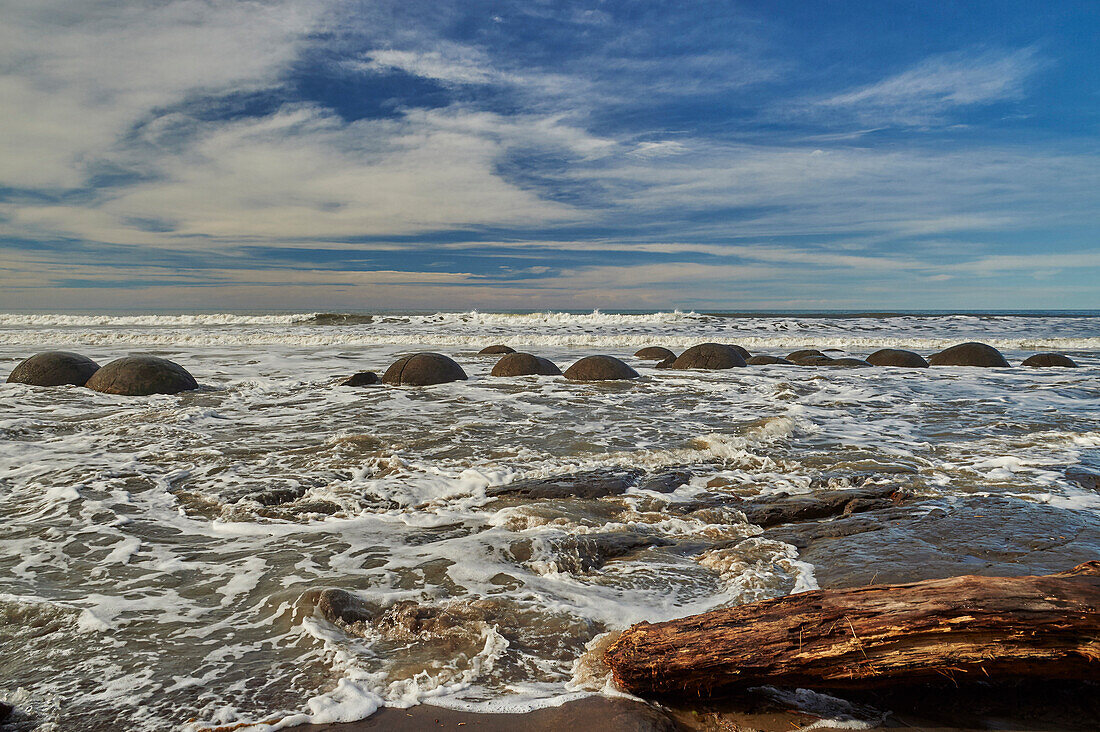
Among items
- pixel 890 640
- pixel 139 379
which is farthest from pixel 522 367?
pixel 890 640

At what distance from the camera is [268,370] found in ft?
41.5

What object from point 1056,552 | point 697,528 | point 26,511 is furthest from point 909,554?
point 26,511

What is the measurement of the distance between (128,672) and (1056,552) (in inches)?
179

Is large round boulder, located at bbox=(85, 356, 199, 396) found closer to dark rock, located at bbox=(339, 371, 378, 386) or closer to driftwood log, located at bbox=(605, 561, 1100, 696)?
dark rock, located at bbox=(339, 371, 378, 386)

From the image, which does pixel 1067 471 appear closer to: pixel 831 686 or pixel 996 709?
pixel 996 709

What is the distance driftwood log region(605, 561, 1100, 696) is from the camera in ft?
6.34

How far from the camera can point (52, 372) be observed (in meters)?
9.45

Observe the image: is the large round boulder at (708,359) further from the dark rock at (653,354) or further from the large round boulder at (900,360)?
the large round boulder at (900,360)

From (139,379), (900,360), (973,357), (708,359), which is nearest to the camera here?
(139,379)

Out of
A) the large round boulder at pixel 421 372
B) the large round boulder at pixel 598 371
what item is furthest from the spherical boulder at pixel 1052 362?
the large round boulder at pixel 421 372

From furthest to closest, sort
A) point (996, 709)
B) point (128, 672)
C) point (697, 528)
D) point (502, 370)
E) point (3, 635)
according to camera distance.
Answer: point (502, 370) < point (697, 528) < point (3, 635) < point (128, 672) < point (996, 709)

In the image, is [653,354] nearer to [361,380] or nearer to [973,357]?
[973,357]

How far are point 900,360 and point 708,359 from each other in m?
4.51

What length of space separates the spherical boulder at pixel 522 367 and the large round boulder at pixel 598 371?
0.62 meters
